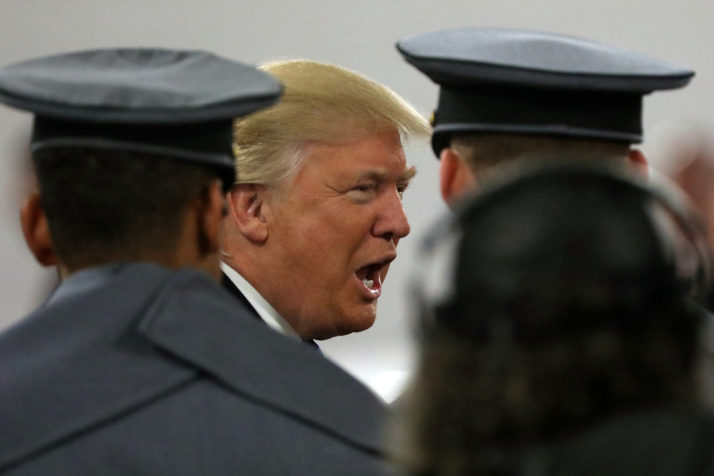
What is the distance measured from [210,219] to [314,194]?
3.40 feet

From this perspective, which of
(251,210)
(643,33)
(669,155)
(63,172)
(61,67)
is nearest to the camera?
(63,172)

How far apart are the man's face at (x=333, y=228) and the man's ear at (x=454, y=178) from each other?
64cm

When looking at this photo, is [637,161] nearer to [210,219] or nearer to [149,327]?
[210,219]

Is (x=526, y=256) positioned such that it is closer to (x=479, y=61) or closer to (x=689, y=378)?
(x=689, y=378)

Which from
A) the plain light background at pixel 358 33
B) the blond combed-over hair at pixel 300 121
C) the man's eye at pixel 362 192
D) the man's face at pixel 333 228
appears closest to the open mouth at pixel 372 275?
the man's face at pixel 333 228

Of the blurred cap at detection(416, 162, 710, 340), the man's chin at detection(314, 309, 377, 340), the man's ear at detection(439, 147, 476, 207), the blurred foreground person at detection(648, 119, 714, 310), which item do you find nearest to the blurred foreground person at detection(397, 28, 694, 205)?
the man's ear at detection(439, 147, 476, 207)

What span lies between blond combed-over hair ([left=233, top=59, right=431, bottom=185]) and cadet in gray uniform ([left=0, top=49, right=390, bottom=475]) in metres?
0.91

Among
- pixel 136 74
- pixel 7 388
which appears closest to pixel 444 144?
pixel 136 74

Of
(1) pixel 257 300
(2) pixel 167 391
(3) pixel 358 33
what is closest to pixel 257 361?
(2) pixel 167 391

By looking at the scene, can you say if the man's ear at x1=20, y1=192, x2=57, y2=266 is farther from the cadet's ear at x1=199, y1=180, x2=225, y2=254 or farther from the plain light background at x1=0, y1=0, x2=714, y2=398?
the plain light background at x1=0, y1=0, x2=714, y2=398

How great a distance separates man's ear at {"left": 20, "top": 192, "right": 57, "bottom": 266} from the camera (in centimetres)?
153

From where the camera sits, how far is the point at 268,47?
504 centimetres

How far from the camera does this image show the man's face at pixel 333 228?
8.16 feet

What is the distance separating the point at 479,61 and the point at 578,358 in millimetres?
1107
